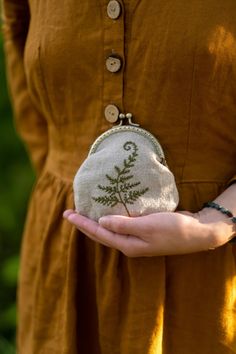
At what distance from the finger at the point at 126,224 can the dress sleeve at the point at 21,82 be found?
16.8 inches

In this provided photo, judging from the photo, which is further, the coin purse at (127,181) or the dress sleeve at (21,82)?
the dress sleeve at (21,82)

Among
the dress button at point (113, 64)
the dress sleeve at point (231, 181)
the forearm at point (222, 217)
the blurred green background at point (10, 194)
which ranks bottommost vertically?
the blurred green background at point (10, 194)

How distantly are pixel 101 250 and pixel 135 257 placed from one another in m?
0.07

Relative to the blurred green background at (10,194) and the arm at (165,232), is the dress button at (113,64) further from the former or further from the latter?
the blurred green background at (10,194)

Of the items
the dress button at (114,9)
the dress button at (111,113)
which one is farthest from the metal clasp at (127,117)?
the dress button at (114,9)

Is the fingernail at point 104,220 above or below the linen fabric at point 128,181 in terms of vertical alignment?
below

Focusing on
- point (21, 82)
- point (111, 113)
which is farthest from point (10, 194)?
point (111, 113)

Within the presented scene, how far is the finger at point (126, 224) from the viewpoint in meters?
0.96

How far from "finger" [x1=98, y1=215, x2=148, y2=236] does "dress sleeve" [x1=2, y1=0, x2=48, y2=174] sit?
43 centimetres

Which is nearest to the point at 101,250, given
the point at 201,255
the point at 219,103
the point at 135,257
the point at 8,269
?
the point at 135,257

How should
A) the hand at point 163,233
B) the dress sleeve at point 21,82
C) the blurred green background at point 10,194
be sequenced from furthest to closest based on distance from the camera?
the blurred green background at point 10,194 < the dress sleeve at point 21,82 < the hand at point 163,233

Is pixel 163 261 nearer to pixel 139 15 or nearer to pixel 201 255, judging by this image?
pixel 201 255

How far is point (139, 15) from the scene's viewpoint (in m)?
1.00

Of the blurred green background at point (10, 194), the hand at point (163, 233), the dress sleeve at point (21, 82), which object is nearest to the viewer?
the hand at point (163, 233)
